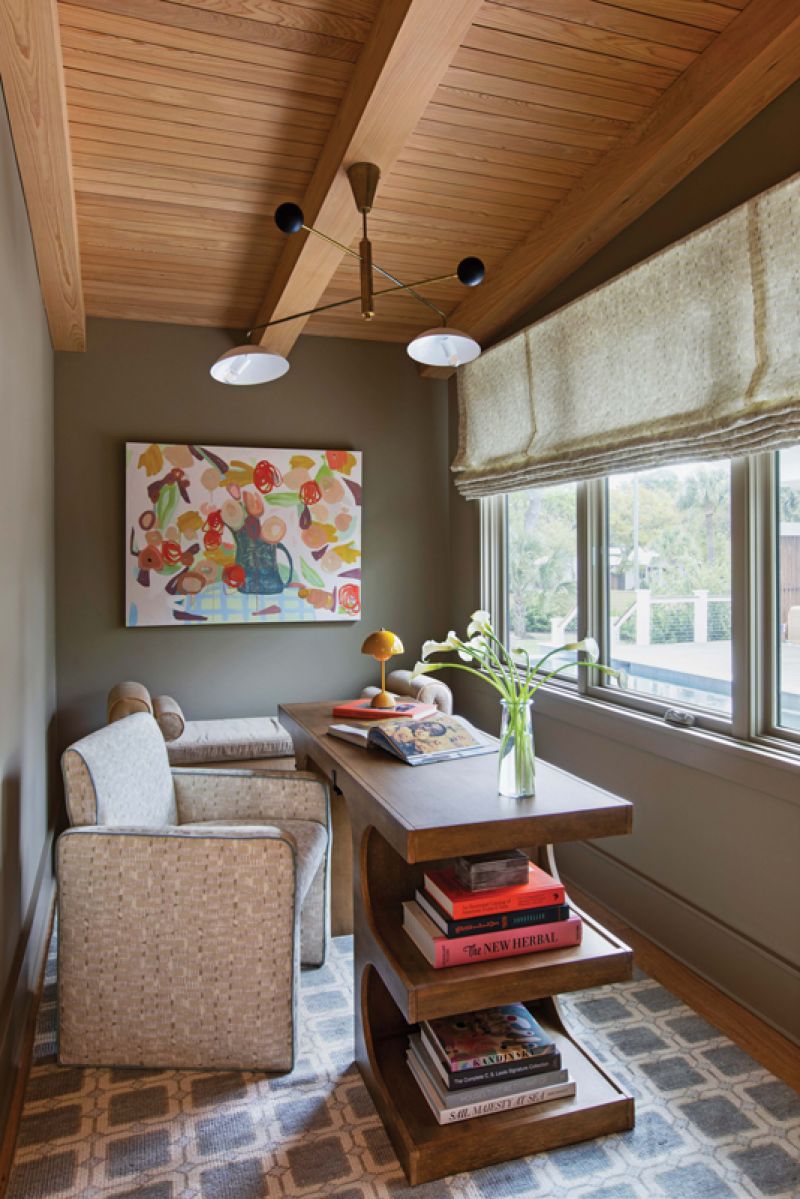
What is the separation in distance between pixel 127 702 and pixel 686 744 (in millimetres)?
2269

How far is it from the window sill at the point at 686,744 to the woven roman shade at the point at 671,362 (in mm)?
884

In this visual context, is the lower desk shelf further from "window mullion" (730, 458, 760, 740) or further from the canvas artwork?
the canvas artwork

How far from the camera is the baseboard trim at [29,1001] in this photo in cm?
182

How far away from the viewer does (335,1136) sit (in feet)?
6.13

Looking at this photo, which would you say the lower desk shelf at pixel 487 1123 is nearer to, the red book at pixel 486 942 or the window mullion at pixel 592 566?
the red book at pixel 486 942

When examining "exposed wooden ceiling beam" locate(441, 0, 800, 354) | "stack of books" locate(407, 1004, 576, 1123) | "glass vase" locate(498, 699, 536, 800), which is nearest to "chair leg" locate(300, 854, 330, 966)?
"stack of books" locate(407, 1004, 576, 1123)

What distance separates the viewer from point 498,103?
8.11 ft

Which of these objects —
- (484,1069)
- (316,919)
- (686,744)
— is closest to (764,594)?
(686,744)

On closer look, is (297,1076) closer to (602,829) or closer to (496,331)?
(602,829)

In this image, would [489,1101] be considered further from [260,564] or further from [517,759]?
[260,564]

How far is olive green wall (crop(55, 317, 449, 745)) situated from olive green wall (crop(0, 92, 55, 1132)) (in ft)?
2.03

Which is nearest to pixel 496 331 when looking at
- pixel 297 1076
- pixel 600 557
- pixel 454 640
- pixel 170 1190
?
pixel 600 557

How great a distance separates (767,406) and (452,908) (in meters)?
1.57

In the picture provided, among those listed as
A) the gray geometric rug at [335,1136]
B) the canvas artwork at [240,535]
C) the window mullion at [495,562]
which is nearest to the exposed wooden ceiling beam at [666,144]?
the window mullion at [495,562]
